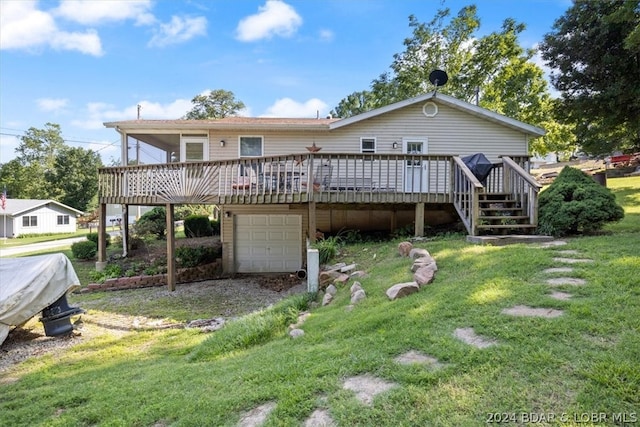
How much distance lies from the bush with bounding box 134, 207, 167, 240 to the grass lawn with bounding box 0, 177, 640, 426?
36.8 ft

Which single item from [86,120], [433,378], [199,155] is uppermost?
[86,120]

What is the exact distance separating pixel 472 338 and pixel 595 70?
13921 millimetres

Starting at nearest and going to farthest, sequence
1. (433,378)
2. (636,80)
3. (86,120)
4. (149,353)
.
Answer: (433,378), (149,353), (636,80), (86,120)

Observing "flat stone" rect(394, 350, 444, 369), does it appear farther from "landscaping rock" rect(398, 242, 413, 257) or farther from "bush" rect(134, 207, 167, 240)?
"bush" rect(134, 207, 167, 240)

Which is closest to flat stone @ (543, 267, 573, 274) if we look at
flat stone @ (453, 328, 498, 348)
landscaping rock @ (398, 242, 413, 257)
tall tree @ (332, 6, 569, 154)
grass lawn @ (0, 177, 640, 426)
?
grass lawn @ (0, 177, 640, 426)

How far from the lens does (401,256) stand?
6.65 m

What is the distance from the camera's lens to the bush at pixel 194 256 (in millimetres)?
11367

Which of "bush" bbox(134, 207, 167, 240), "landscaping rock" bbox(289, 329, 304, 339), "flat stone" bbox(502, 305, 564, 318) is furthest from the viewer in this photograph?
"bush" bbox(134, 207, 167, 240)

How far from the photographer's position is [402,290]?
14.3 ft

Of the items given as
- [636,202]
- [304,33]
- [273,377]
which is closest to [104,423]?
[273,377]

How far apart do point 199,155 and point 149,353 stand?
319 inches

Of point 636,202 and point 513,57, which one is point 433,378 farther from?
point 513,57

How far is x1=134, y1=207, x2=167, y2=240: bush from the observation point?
15.8 metres

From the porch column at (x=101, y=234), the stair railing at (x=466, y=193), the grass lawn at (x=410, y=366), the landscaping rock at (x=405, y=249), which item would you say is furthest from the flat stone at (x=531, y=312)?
the porch column at (x=101, y=234)
